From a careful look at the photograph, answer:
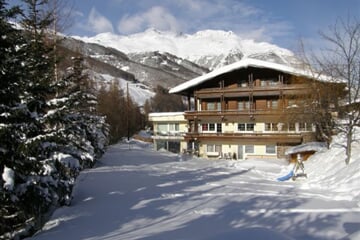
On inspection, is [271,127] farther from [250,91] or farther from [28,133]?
[28,133]

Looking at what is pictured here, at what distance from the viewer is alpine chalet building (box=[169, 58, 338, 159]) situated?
127 ft

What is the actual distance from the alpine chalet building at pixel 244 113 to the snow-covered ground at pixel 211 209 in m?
16.5

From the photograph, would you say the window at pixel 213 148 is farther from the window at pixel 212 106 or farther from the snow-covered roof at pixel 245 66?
the snow-covered roof at pixel 245 66

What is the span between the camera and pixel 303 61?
31.0 m

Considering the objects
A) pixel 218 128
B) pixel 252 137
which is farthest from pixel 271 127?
pixel 218 128

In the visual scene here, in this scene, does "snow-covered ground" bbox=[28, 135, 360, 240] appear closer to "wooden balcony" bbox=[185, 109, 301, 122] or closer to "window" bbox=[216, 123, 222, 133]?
"wooden balcony" bbox=[185, 109, 301, 122]

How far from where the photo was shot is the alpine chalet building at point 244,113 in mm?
38688

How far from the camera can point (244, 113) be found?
40.4 meters

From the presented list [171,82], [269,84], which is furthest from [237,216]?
[171,82]

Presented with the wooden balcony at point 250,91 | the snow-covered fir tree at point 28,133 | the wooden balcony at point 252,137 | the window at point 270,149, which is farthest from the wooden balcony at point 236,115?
the snow-covered fir tree at point 28,133

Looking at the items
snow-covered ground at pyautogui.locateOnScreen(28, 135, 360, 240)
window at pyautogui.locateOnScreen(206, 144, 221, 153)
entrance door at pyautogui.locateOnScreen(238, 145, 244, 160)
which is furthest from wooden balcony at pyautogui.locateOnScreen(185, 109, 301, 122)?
snow-covered ground at pyautogui.locateOnScreen(28, 135, 360, 240)

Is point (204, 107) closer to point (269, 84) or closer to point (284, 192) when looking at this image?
point (269, 84)

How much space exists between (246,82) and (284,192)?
85.3 ft

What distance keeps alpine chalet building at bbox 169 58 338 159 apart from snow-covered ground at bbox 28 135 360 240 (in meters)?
16.5
